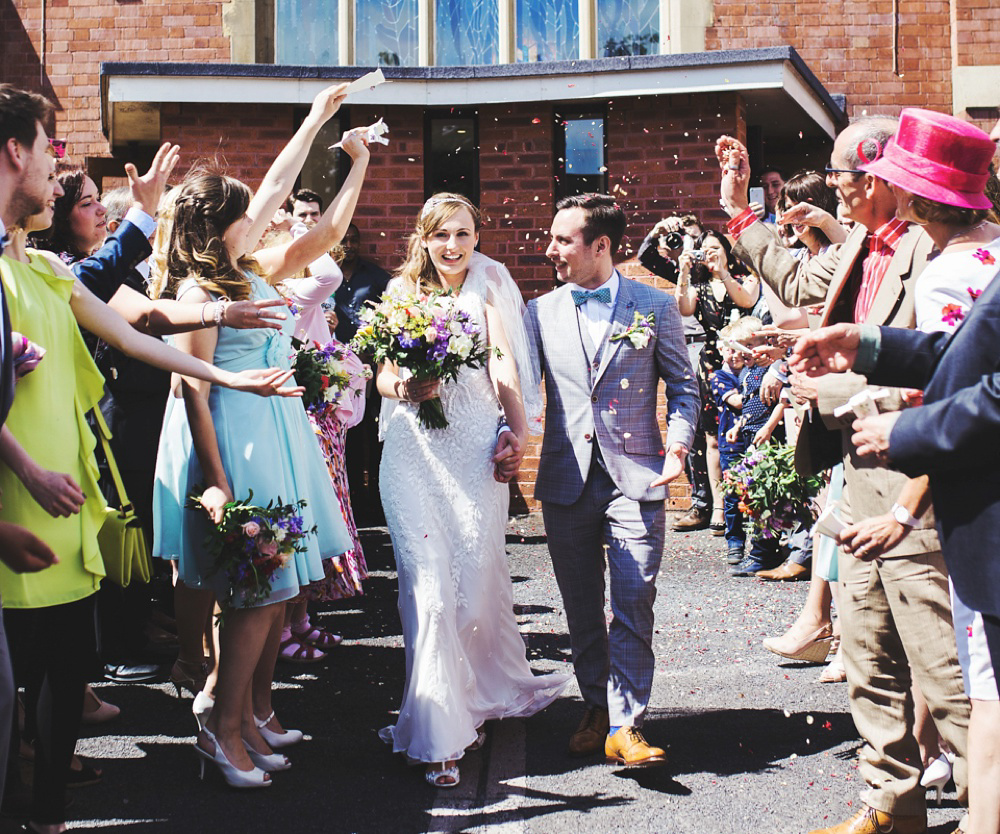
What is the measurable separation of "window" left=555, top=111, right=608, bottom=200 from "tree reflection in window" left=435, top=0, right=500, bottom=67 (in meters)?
1.39

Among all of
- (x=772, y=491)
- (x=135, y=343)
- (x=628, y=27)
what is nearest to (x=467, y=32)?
(x=628, y=27)

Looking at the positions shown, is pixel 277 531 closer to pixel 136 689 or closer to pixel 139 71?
pixel 136 689

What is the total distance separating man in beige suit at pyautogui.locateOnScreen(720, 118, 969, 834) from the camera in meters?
3.56

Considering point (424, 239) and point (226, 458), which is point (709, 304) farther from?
point (226, 458)

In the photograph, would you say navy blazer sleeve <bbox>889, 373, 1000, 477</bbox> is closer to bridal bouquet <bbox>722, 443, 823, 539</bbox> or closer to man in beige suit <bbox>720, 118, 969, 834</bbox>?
man in beige suit <bbox>720, 118, 969, 834</bbox>

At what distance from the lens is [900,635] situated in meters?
3.67

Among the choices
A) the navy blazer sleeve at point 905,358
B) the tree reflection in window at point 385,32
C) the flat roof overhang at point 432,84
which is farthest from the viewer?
the tree reflection in window at point 385,32

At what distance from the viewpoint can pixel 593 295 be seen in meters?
4.98

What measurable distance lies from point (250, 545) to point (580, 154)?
26.5ft

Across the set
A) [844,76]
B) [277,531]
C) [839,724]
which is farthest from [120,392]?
[844,76]

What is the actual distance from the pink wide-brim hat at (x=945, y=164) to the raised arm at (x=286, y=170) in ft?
8.32

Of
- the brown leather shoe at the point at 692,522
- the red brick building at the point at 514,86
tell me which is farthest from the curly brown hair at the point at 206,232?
the red brick building at the point at 514,86

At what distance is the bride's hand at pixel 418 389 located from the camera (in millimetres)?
4816

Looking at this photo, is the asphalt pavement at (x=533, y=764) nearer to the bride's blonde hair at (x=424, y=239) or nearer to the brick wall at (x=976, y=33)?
the bride's blonde hair at (x=424, y=239)
